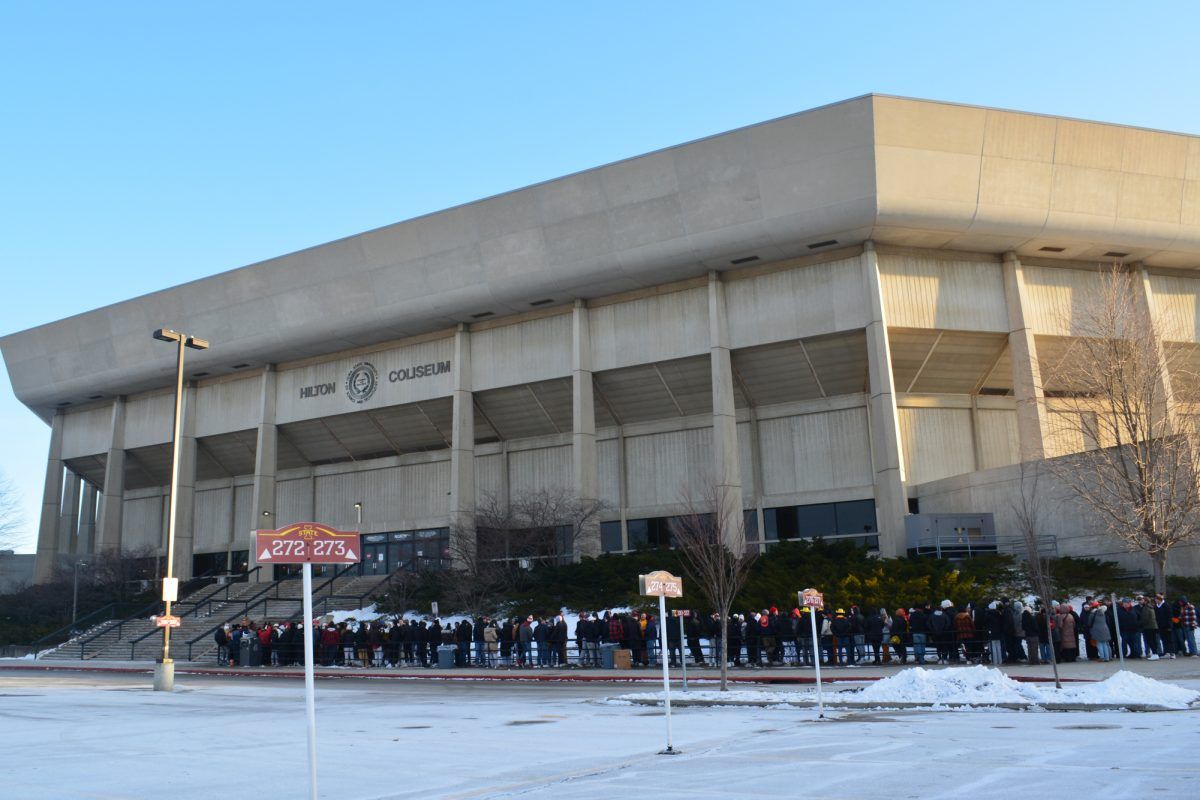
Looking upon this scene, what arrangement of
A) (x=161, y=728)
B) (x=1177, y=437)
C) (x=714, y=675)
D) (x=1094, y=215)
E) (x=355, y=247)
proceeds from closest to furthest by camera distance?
(x=161, y=728) → (x=714, y=675) → (x=1177, y=437) → (x=1094, y=215) → (x=355, y=247)

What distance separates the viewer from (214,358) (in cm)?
5503

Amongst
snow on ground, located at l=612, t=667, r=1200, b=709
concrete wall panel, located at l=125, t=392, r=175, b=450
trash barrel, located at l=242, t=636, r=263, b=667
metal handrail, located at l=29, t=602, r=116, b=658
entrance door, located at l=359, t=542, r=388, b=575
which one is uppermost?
concrete wall panel, located at l=125, t=392, r=175, b=450

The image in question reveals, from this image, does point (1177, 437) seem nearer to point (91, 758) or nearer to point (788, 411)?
point (788, 411)

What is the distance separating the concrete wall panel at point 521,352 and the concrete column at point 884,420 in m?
14.3

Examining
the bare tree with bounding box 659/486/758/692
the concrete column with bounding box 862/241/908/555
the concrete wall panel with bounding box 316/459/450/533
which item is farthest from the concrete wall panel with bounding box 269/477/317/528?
the concrete column with bounding box 862/241/908/555

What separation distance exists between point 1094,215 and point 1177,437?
622 inches

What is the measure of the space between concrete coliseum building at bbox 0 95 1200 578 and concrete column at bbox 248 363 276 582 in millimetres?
178

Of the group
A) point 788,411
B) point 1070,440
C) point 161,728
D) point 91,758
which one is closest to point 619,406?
point 788,411

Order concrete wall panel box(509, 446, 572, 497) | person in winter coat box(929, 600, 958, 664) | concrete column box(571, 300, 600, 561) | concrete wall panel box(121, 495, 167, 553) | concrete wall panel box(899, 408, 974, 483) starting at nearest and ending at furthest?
person in winter coat box(929, 600, 958, 664) → concrete wall panel box(899, 408, 974, 483) → concrete column box(571, 300, 600, 561) → concrete wall panel box(509, 446, 572, 497) → concrete wall panel box(121, 495, 167, 553)

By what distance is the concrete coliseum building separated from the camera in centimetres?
3947

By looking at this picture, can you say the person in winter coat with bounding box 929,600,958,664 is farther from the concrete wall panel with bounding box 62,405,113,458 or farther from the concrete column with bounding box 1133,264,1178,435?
the concrete wall panel with bounding box 62,405,113,458

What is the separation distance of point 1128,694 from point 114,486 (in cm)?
5730

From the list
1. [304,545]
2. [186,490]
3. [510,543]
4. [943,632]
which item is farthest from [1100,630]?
[186,490]

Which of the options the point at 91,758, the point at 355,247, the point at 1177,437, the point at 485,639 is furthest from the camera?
the point at 355,247
